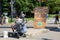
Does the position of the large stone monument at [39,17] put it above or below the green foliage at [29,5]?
above

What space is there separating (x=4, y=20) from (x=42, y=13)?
14.0m

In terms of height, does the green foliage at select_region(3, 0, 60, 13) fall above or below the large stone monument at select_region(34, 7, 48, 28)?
below

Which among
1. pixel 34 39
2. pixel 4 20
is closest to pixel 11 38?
pixel 34 39

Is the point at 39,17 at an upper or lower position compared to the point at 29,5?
upper

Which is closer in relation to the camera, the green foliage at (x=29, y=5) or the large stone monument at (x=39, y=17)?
the large stone monument at (x=39, y=17)

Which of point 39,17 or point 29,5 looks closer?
point 39,17

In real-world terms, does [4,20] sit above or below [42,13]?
below

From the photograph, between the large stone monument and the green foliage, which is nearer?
the large stone monument

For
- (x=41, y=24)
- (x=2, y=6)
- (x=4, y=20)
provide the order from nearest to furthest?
(x=41, y=24), (x=4, y=20), (x=2, y=6)

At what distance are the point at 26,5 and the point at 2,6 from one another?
8.51 metres

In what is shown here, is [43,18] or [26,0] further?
[26,0]

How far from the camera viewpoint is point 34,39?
18078 mm

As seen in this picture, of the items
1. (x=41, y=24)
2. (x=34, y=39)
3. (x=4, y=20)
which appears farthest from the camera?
(x=4, y=20)

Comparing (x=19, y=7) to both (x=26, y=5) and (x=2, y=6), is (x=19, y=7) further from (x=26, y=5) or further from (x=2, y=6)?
(x=2, y=6)
